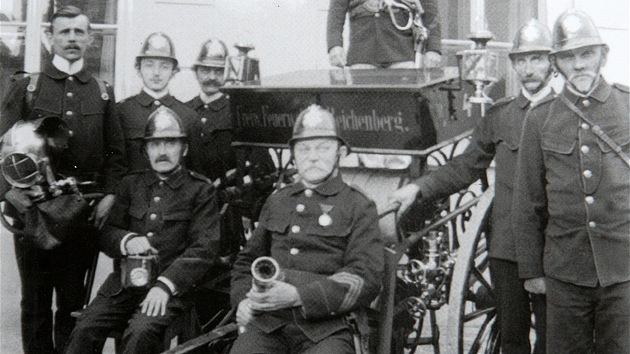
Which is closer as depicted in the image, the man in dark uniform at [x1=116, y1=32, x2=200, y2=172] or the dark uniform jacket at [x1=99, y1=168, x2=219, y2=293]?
the dark uniform jacket at [x1=99, y1=168, x2=219, y2=293]

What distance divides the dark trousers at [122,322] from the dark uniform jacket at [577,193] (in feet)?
5.54

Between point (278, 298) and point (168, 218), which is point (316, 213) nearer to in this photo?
point (278, 298)

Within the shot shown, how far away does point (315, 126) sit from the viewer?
3.60m

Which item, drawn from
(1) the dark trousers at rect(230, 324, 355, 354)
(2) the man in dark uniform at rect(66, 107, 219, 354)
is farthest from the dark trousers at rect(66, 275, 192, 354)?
(1) the dark trousers at rect(230, 324, 355, 354)

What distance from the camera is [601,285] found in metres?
3.15

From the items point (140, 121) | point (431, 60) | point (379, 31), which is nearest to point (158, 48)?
point (140, 121)

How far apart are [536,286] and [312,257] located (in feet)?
3.19

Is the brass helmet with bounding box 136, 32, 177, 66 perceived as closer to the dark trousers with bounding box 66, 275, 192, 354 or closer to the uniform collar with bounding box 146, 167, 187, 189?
the uniform collar with bounding box 146, 167, 187, 189

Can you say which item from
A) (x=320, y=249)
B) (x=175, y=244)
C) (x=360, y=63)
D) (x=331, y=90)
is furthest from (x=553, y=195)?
(x=360, y=63)

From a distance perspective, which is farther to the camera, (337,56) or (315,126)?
(337,56)

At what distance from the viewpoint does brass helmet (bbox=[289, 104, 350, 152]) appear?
3586 millimetres

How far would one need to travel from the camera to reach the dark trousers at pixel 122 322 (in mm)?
3740

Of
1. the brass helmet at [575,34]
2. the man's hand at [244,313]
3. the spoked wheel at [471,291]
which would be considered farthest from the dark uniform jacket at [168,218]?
the brass helmet at [575,34]

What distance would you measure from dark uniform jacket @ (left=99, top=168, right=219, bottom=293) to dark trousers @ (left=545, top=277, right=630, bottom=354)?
171 cm
